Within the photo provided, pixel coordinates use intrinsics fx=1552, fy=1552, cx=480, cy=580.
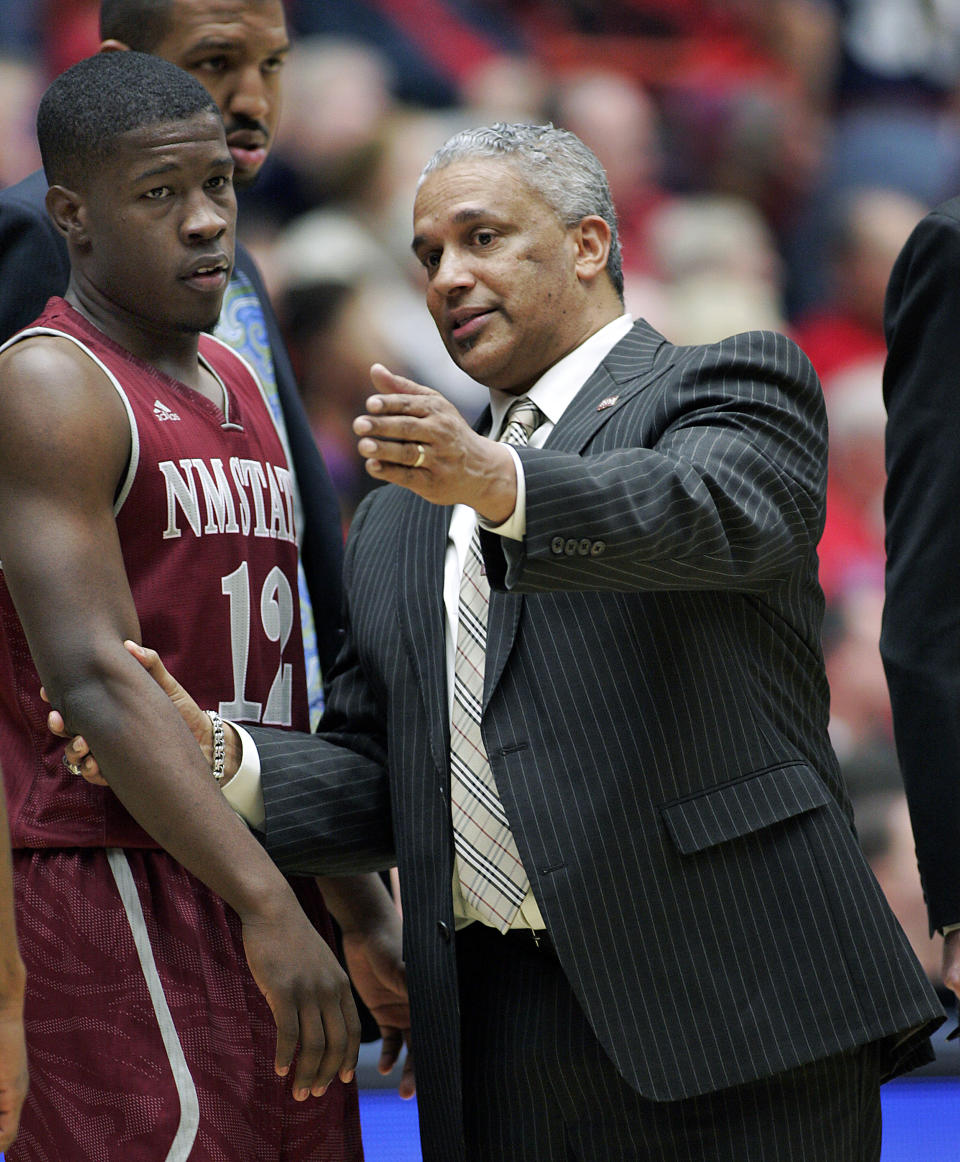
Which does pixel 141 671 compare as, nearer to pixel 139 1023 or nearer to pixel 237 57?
pixel 139 1023

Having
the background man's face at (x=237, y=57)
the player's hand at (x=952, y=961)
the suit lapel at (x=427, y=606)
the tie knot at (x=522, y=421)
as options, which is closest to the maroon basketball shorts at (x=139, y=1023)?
the suit lapel at (x=427, y=606)

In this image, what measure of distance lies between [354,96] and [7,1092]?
3.56m

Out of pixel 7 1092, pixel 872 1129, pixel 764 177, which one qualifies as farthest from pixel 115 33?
pixel 764 177

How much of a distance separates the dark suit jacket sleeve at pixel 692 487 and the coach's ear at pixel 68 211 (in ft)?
2.23

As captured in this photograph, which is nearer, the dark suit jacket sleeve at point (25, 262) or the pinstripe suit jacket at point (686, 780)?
the pinstripe suit jacket at point (686, 780)

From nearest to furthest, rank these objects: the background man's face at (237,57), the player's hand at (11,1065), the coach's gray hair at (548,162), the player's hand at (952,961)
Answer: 1. the player's hand at (11,1065)
2. the player's hand at (952,961)
3. the coach's gray hair at (548,162)
4. the background man's face at (237,57)

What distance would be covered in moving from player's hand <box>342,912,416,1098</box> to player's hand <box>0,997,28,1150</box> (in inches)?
32.2

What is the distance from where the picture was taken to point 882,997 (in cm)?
190

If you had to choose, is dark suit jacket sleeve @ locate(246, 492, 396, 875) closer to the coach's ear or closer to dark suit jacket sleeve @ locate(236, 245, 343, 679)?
dark suit jacket sleeve @ locate(236, 245, 343, 679)

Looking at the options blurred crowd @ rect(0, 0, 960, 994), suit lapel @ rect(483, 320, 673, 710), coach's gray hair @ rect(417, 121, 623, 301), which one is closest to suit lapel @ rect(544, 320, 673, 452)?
suit lapel @ rect(483, 320, 673, 710)

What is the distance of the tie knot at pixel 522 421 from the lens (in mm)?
2154

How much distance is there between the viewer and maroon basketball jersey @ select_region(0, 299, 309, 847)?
184cm

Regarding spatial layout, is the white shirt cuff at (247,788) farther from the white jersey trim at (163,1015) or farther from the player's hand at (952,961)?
the player's hand at (952,961)

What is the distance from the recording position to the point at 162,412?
1.90 metres
